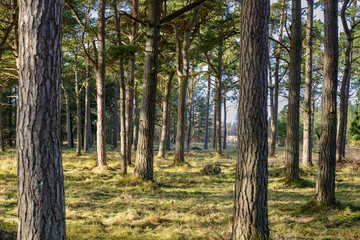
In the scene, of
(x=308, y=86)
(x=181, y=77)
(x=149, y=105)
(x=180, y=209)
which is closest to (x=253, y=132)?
(x=180, y=209)

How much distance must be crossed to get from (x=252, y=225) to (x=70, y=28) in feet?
40.1

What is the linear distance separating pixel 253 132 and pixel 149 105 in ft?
17.3

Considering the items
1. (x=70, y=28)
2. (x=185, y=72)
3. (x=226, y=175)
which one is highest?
(x=70, y=28)

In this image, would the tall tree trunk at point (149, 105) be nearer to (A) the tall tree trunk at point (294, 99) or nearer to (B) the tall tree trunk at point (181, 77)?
(B) the tall tree trunk at point (181, 77)

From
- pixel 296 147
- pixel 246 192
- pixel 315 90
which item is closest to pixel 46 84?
pixel 246 192

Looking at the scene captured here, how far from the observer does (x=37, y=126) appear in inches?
114

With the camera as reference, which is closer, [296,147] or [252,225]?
[252,225]

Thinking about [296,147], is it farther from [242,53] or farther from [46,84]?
[46,84]

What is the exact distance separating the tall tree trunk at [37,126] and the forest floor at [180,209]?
1.28 meters

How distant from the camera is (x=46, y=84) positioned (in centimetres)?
294

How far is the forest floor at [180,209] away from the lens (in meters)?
4.39

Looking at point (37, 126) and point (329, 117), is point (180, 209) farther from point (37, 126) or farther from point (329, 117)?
point (37, 126)

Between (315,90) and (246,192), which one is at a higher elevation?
(315,90)

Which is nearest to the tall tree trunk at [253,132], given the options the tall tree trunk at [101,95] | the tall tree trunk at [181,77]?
the tall tree trunk at [101,95]
